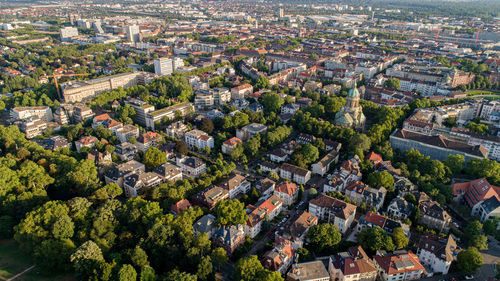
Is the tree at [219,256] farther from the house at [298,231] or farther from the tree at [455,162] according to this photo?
the tree at [455,162]

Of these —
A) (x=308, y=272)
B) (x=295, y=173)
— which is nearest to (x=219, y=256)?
(x=308, y=272)

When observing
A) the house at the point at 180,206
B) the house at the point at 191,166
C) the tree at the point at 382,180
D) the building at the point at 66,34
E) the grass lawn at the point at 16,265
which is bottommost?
the grass lawn at the point at 16,265

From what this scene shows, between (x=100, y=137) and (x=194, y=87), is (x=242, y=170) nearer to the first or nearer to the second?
(x=100, y=137)

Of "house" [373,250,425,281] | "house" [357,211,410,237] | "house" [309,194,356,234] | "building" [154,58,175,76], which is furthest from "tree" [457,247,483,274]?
"building" [154,58,175,76]

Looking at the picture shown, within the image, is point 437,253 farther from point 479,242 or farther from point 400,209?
point 400,209

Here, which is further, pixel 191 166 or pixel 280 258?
pixel 191 166

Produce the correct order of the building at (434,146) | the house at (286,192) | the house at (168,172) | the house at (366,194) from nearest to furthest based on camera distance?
the house at (366,194)
the house at (286,192)
the house at (168,172)
the building at (434,146)

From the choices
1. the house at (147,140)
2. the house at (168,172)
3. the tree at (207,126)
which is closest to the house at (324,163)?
the house at (168,172)
